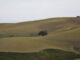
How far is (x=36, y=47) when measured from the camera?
2.44 ft

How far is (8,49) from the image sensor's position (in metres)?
0.71

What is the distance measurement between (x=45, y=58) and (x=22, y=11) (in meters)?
0.99

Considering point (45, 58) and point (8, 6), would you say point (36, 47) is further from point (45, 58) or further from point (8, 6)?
point (8, 6)

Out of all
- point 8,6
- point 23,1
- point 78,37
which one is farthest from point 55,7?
point 78,37

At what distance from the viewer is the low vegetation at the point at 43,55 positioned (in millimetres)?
665

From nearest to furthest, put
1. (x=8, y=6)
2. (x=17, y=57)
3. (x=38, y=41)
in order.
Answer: (x=17, y=57) < (x=38, y=41) < (x=8, y=6)

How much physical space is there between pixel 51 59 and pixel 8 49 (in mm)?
161

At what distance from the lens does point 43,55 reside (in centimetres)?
68

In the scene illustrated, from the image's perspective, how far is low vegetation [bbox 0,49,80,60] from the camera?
0.67 meters

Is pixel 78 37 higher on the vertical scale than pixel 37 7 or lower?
lower

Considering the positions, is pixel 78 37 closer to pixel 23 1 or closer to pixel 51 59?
pixel 51 59

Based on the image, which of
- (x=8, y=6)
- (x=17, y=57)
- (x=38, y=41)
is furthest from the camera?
(x=8, y=6)

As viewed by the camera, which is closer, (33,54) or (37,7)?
(33,54)

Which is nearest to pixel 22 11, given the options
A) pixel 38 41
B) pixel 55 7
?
pixel 55 7
